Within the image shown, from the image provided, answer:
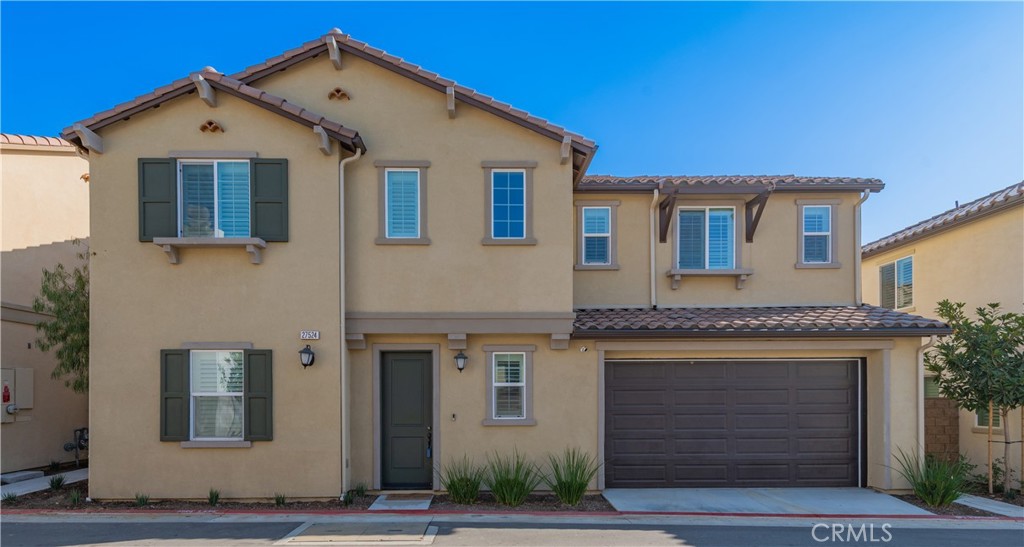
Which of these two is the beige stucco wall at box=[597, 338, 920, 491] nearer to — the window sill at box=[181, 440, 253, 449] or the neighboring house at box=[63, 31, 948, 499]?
the neighboring house at box=[63, 31, 948, 499]

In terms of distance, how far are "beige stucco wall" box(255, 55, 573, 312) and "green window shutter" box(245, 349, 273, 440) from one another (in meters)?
1.53

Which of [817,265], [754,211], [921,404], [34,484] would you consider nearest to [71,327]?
[34,484]

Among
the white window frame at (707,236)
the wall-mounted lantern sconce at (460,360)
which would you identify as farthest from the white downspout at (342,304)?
the white window frame at (707,236)

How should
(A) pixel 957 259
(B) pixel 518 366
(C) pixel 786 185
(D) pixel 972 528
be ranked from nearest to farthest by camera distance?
(D) pixel 972 528 < (B) pixel 518 366 < (C) pixel 786 185 < (A) pixel 957 259

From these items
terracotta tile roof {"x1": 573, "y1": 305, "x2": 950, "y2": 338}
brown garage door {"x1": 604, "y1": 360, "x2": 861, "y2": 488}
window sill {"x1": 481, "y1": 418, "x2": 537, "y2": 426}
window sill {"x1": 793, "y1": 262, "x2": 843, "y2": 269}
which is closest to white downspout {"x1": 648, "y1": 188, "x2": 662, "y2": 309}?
terracotta tile roof {"x1": 573, "y1": 305, "x2": 950, "y2": 338}

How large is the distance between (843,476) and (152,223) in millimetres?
12332

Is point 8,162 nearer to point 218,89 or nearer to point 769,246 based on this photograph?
point 218,89

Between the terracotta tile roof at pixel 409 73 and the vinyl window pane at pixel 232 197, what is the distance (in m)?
1.61

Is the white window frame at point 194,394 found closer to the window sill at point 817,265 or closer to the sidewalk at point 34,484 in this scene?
the sidewalk at point 34,484

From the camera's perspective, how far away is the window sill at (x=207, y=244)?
29.2 ft

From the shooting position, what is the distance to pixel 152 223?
917 cm

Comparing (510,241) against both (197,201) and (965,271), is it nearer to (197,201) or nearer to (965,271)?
Result: (197,201)

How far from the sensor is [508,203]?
9812mm

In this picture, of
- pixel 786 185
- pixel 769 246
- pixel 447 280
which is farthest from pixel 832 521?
pixel 447 280
